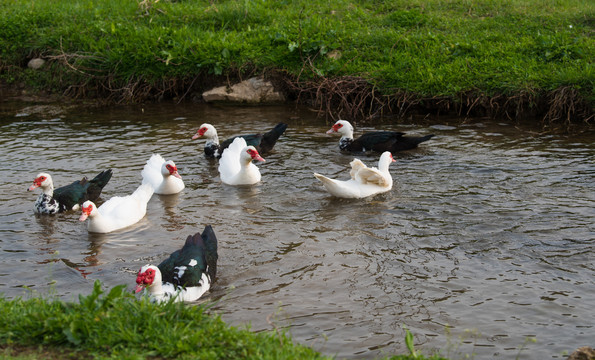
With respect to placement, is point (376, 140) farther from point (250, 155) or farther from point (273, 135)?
point (250, 155)

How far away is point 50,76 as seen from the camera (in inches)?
520

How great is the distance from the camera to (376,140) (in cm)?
994

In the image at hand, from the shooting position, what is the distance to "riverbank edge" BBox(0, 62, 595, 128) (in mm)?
10594

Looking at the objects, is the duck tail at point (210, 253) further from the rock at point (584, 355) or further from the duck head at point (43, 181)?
the rock at point (584, 355)

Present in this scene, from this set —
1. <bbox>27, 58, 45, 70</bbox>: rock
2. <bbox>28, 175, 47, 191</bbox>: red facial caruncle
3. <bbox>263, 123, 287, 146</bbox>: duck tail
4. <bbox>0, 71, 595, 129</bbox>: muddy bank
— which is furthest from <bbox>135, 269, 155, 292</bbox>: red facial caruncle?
<bbox>27, 58, 45, 70</bbox>: rock

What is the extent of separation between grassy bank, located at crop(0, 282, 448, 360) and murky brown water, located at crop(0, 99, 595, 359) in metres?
0.89

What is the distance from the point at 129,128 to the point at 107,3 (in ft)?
15.2

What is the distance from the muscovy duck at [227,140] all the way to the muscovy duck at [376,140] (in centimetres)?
89

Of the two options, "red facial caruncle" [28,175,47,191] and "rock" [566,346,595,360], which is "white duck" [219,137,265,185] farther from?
"rock" [566,346,595,360]

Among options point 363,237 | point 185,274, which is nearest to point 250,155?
point 363,237

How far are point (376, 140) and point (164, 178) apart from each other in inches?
125

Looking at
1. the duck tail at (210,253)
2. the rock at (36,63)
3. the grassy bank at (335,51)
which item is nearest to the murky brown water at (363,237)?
the duck tail at (210,253)

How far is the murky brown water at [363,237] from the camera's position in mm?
5047

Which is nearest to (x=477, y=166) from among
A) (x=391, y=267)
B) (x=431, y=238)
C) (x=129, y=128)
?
(x=431, y=238)
